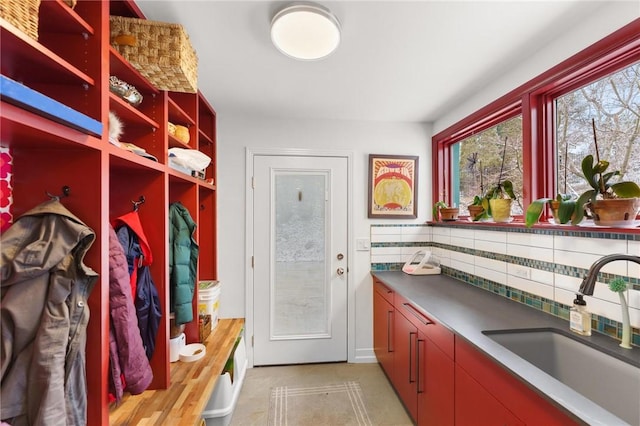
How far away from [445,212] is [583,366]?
4.73ft

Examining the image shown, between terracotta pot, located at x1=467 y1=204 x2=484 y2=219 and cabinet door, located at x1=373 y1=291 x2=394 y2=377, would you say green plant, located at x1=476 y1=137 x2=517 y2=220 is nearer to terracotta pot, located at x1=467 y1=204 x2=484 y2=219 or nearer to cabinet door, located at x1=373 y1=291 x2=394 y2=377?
terracotta pot, located at x1=467 y1=204 x2=484 y2=219

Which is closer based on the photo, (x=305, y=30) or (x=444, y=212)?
(x=305, y=30)

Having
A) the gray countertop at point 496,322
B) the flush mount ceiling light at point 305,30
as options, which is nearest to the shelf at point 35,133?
the flush mount ceiling light at point 305,30

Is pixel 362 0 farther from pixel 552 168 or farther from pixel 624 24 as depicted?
pixel 552 168

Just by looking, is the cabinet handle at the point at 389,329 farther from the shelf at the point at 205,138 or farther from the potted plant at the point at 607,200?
the shelf at the point at 205,138

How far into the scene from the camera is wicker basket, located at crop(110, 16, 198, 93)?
117 cm

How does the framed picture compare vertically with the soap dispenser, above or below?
above

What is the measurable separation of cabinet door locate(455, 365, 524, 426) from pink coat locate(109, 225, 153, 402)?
4.63ft

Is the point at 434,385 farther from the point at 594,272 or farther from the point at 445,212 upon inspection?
the point at 445,212

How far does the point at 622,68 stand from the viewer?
1298 millimetres

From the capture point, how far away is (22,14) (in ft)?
2.29

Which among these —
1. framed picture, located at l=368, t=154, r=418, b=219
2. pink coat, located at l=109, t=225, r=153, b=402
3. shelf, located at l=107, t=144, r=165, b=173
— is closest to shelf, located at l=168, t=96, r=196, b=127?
shelf, located at l=107, t=144, r=165, b=173

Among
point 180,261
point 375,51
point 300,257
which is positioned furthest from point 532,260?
point 180,261

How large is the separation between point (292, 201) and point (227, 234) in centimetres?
67
